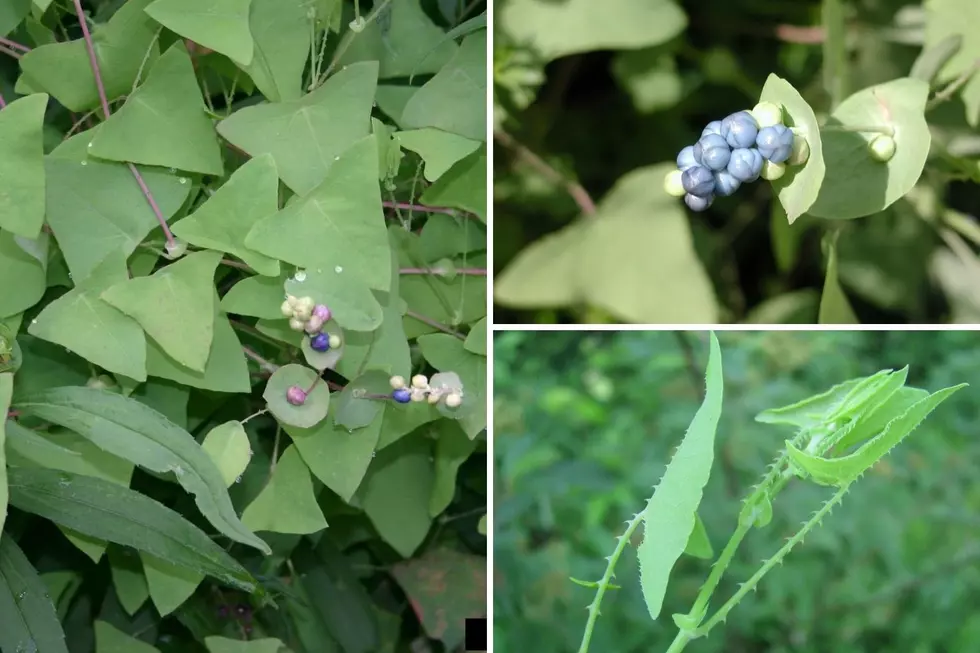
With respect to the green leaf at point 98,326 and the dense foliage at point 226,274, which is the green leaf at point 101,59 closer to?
the dense foliage at point 226,274

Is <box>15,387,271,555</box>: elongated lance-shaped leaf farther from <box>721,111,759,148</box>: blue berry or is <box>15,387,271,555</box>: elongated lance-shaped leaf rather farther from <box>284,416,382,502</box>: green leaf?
<box>721,111,759,148</box>: blue berry

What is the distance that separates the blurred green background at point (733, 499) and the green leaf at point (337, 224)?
177mm

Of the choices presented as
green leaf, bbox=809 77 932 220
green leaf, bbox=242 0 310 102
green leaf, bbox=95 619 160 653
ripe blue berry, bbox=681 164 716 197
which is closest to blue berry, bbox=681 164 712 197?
ripe blue berry, bbox=681 164 716 197

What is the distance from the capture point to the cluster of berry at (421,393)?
49 centimetres

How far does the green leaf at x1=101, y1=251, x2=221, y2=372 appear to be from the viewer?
452 mm

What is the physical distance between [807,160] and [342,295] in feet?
0.77

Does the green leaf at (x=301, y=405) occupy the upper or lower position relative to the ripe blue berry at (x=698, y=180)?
lower

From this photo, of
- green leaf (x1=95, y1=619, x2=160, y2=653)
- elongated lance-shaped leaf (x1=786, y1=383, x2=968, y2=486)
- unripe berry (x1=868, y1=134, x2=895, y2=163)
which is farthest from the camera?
green leaf (x1=95, y1=619, x2=160, y2=653)

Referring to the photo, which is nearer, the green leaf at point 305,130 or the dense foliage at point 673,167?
the green leaf at point 305,130

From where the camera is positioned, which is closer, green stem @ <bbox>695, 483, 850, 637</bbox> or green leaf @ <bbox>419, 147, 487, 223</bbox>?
green stem @ <bbox>695, 483, 850, 637</bbox>

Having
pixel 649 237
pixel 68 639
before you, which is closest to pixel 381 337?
pixel 649 237

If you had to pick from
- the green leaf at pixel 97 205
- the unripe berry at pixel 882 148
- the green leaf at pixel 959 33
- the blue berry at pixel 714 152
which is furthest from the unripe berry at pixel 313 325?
the green leaf at pixel 959 33

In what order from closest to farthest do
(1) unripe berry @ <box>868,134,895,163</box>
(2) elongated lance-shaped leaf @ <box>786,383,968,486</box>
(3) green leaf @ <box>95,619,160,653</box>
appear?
(2) elongated lance-shaped leaf @ <box>786,383,968,486</box> → (1) unripe berry @ <box>868,134,895,163</box> → (3) green leaf @ <box>95,619,160,653</box>

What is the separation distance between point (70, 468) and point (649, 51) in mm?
505
